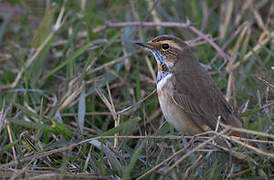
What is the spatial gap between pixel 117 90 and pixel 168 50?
46.3 inches

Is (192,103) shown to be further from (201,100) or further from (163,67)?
(163,67)

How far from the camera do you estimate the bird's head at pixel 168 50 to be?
15.9 feet

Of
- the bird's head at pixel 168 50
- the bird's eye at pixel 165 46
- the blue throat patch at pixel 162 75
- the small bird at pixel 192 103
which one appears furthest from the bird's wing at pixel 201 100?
the bird's eye at pixel 165 46

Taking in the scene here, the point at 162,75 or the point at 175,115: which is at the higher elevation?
the point at 162,75

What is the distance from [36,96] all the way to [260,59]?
2.79m

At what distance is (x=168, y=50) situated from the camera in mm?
4871

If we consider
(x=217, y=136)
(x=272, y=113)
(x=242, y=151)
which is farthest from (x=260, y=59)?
(x=217, y=136)

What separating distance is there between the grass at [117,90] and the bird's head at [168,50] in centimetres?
34

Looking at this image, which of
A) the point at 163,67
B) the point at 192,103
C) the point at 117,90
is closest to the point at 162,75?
the point at 163,67

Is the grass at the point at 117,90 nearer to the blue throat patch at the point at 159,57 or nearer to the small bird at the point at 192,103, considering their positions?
the small bird at the point at 192,103

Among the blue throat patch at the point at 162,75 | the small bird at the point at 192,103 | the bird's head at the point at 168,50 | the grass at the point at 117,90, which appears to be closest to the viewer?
the grass at the point at 117,90

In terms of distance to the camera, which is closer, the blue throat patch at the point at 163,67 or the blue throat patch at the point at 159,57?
the blue throat patch at the point at 163,67

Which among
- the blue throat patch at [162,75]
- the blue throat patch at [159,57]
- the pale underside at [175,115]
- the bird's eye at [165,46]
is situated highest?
the bird's eye at [165,46]

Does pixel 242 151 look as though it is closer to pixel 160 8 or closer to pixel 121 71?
pixel 121 71
